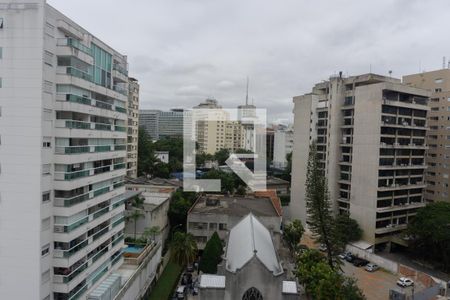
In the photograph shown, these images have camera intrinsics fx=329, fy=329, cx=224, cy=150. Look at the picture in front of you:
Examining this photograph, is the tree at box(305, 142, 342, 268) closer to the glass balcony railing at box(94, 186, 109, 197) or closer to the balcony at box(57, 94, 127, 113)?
the balcony at box(57, 94, 127, 113)

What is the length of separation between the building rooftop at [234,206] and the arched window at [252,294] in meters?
10.7

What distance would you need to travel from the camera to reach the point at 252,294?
56.6 ft

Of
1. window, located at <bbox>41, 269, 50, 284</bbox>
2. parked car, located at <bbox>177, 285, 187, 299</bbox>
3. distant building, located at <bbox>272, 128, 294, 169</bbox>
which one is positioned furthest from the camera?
distant building, located at <bbox>272, 128, 294, 169</bbox>

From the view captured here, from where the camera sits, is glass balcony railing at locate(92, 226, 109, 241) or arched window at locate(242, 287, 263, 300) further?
arched window at locate(242, 287, 263, 300)

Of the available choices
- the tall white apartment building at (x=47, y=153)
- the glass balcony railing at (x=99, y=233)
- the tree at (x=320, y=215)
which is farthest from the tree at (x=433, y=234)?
the tall white apartment building at (x=47, y=153)

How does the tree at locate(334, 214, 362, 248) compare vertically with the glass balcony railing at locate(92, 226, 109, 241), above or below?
below

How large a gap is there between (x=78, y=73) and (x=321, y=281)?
620 inches

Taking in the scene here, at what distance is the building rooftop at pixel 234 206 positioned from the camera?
94.5 feet

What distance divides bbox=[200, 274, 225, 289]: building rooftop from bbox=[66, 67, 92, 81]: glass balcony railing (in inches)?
463

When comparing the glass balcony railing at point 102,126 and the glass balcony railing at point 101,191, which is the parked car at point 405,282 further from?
the glass balcony railing at point 102,126

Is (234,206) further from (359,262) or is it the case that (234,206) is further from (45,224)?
(45,224)

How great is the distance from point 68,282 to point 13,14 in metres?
11.1

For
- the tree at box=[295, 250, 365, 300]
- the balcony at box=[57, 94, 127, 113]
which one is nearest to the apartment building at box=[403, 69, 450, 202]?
the tree at box=[295, 250, 365, 300]

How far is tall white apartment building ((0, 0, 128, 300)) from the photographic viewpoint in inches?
504
